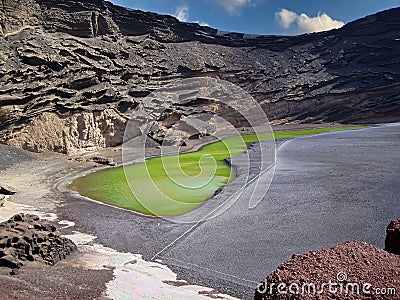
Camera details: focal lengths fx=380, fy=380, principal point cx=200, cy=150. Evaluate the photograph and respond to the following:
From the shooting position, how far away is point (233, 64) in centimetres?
6269

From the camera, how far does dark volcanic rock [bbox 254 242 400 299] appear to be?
3.69 m

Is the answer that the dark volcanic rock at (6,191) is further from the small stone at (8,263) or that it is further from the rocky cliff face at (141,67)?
the rocky cliff face at (141,67)

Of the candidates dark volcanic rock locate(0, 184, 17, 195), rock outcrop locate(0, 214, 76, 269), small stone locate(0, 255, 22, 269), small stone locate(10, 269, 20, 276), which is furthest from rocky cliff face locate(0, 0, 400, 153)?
A: small stone locate(10, 269, 20, 276)

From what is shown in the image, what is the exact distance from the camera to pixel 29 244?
10672mm

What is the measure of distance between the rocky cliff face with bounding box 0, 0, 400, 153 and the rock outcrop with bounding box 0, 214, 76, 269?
854 inches

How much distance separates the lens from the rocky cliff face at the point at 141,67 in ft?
108

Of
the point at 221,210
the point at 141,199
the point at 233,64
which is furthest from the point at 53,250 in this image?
the point at 233,64

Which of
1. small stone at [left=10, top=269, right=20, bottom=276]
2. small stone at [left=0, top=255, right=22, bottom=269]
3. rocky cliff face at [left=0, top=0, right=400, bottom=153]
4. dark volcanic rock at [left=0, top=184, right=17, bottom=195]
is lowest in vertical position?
small stone at [left=10, top=269, right=20, bottom=276]

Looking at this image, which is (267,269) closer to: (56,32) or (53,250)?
(53,250)

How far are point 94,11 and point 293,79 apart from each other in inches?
1365

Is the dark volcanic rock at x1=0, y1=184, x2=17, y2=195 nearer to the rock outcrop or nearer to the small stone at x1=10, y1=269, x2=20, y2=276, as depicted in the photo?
the rock outcrop

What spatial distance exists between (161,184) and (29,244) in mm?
12404

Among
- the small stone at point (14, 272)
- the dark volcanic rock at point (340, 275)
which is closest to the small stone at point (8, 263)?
the small stone at point (14, 272)

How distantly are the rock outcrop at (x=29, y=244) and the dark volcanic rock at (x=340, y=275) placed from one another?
8.11m
